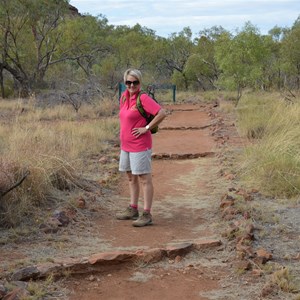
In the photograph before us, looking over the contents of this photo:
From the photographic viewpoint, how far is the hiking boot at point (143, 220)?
5.28 m

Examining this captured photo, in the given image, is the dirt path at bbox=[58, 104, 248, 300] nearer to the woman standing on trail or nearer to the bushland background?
the woman standing on trail

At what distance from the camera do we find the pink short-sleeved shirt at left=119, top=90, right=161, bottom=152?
5.14 metres

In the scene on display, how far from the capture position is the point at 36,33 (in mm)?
27984

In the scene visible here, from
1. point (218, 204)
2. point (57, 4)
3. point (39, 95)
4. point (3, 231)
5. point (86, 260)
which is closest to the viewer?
point (86, 260)

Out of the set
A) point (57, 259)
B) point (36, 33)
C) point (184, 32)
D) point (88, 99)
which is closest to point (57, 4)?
point (36, 33)

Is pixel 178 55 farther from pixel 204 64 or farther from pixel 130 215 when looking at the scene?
pixel 130 215

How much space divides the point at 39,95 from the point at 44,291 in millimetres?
21281

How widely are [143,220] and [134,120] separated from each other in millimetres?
1043

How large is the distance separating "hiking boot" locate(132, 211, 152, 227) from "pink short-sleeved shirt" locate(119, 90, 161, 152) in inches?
26.9

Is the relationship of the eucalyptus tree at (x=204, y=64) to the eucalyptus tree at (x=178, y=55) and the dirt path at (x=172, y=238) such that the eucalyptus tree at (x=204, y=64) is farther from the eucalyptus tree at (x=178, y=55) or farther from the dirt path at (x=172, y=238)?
the dirt path at (x=172, y=238)

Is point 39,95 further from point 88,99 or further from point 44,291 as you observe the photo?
point 44,291

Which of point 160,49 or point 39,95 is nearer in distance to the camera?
point 39,95

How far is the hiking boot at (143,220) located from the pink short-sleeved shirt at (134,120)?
2.24 ft

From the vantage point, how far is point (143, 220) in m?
5.30
